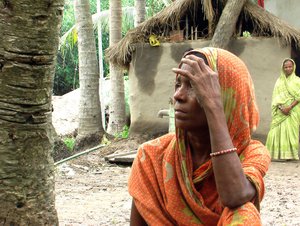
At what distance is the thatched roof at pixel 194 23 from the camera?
10.4 meters

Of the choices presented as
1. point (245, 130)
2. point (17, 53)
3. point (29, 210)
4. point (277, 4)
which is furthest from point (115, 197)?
point (277, 4)

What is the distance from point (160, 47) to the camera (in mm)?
11094

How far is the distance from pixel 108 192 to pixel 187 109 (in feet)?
16.6

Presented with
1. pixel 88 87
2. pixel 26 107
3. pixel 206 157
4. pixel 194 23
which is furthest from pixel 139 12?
pixel 206 157

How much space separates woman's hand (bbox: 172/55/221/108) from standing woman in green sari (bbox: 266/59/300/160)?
784 centimetres

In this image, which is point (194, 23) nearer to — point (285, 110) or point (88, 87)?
point (88, 87)

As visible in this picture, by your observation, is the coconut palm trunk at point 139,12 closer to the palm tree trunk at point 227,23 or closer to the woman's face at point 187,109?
the palm tree trunk at point 227,23

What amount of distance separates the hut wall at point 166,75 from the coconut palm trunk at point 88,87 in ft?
2.70

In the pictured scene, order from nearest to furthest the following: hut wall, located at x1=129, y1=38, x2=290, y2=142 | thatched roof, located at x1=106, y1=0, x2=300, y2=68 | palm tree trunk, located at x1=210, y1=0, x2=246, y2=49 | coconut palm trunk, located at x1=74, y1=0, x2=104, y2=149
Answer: palm tree trunk, located at x1=210, y1=0, x2=246, y2=49 → thatched roof, located at x1=106, y1=0, x2=300, y2=68 → hut wall, located at x1=129, y1=38, x2=290, y2=142 → coconut palm trunk, located at x1=74, y1=0, x2=104, y2=149

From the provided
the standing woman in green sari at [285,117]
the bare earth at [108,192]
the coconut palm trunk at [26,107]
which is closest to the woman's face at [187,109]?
the coconut palm trunk at [26,107]

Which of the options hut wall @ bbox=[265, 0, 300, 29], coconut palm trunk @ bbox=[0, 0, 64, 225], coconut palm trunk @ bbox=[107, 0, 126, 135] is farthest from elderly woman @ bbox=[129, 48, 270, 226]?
coconut palm trunk @ bbox=[107, 0, 126, 135]

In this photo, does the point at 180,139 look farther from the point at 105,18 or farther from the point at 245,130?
the point at 105,18

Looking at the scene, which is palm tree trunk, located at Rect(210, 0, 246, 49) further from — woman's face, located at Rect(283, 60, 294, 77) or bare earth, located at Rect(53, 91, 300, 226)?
bare earth, located at Rect(53, 91, 300, 226)

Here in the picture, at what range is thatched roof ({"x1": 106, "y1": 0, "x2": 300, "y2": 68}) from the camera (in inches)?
410
